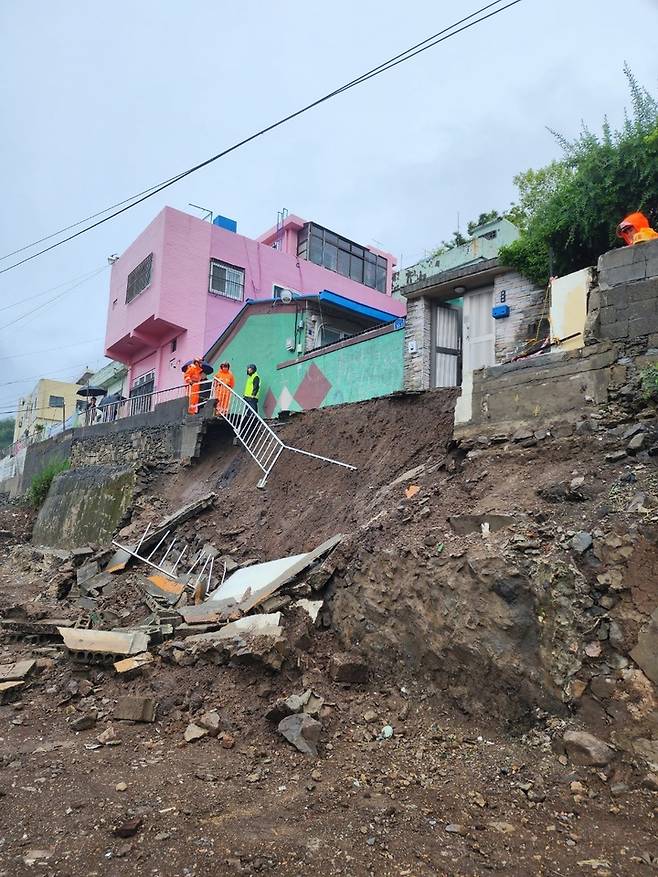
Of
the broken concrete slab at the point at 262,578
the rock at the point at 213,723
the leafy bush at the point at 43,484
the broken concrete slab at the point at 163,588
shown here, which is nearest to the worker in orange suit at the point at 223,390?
the broken concrete slab at the point at 163,588

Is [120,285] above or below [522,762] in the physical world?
above

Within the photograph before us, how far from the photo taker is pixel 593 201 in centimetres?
871

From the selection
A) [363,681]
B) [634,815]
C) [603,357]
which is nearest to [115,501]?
[363,681]

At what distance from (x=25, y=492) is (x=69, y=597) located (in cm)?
1409

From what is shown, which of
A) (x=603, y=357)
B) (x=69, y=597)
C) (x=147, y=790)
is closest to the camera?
(x=147, y=790)

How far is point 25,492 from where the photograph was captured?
858 inches

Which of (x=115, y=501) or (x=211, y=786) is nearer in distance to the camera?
(x=211, y=786)

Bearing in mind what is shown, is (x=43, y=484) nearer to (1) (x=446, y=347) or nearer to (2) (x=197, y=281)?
(2) (x=197, y=281)

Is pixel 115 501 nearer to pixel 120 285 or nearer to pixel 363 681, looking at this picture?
pixel 363 681

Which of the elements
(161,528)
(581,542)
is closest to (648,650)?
(581,542)

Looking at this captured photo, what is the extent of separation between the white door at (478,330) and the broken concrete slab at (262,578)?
490 cm

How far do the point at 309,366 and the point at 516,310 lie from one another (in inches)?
196

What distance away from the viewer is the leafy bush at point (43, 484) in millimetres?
18297

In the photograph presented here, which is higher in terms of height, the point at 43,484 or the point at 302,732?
the point at 43,484
